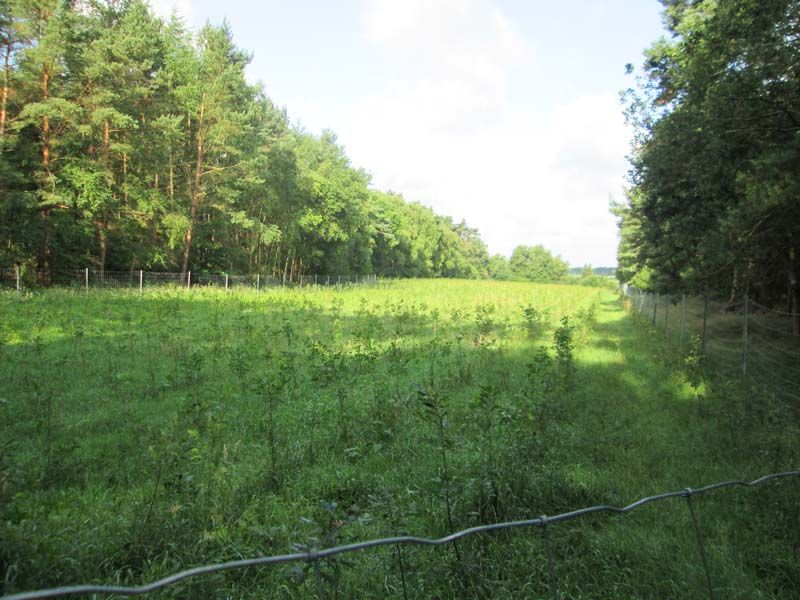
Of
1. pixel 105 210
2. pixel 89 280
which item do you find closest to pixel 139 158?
pixel 105 210

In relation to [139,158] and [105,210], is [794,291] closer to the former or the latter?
[105,210]

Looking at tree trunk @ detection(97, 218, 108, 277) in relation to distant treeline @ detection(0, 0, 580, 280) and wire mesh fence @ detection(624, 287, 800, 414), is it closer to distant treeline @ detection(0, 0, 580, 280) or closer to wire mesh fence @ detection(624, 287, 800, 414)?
distant treeline @ detection(0, 0, 580, 280)

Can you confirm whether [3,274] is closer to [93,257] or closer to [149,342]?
[93,257]

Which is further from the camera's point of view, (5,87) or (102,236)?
(102,236)

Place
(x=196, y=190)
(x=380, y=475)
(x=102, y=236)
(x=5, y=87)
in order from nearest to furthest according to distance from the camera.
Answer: (x=380, y=475) → (x=5, y=87) → (x=102, y=236) → (x=196, y=190)

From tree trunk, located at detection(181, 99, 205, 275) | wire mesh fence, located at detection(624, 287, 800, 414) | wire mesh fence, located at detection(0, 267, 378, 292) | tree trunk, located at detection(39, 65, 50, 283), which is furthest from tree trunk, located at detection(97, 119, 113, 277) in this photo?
wire mesh fence, located at detection(624, 287, 800, 414)

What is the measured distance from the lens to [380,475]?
14.9 feet

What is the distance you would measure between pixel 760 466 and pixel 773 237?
6.02 metres

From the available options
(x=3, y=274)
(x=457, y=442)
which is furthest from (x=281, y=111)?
(x=457, y=442)

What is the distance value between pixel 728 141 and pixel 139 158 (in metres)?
29.1

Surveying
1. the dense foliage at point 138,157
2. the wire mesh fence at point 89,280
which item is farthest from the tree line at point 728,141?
the dense foliage at point 138,157

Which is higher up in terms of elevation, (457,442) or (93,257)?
(93,257)

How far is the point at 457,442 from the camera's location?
4.57 m

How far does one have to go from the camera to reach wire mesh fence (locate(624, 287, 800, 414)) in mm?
8133
